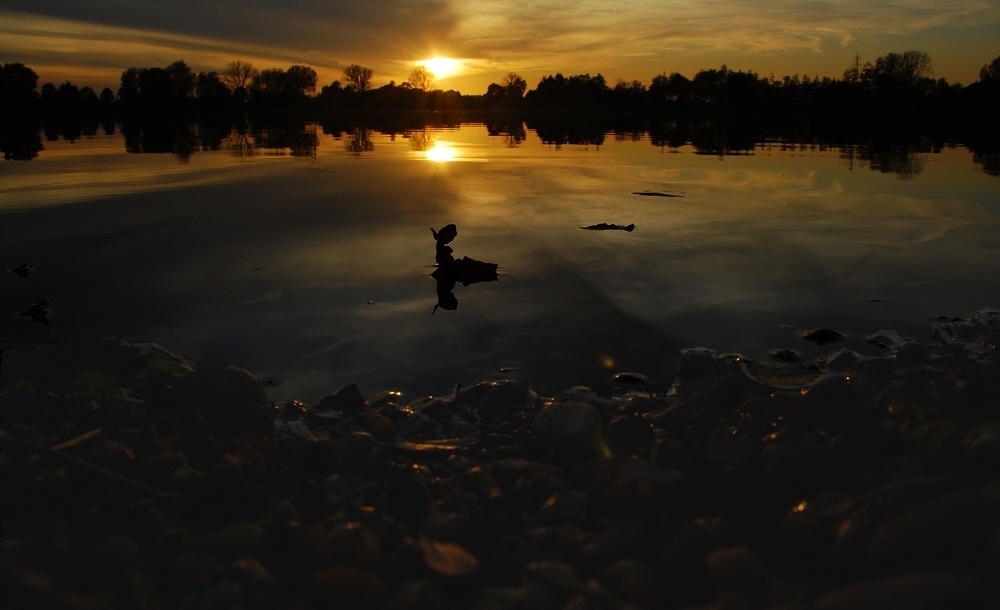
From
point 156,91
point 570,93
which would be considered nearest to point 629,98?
point 570,93

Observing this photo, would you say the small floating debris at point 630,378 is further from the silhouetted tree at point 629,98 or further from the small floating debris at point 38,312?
the silhouetted tree at point 629,98

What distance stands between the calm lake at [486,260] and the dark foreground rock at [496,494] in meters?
1.10

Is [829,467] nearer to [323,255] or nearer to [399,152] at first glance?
[323,255]

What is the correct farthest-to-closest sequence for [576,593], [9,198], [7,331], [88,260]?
[9,198] < [88,260] < [7,331] < [576,593]

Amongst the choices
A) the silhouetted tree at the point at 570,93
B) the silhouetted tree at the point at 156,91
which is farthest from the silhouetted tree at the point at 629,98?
the silhouetted tree at the point at 156,91

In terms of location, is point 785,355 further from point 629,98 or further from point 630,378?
point 629,98

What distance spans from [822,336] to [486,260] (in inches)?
164

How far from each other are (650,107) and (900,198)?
129 m

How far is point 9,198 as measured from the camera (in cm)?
1277

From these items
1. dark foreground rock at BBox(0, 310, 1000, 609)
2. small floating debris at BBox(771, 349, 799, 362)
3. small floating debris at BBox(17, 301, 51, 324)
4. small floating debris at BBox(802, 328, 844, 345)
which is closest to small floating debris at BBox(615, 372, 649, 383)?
dark foreground rock at BBox(0, 310, 1000, 609)

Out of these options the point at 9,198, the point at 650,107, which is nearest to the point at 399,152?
the point at 9,198

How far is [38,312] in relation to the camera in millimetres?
5910

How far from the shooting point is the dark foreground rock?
2.09m

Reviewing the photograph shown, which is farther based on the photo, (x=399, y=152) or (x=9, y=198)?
(x=399, y=152)
